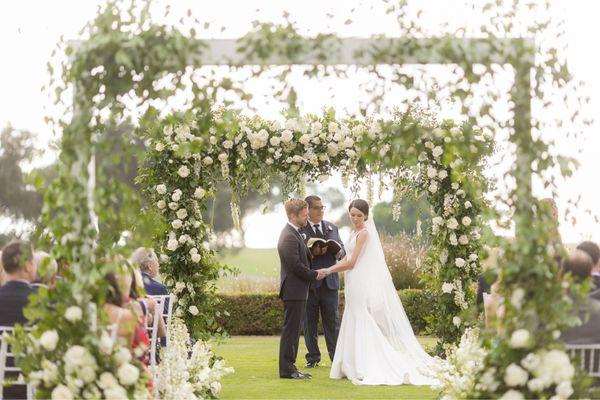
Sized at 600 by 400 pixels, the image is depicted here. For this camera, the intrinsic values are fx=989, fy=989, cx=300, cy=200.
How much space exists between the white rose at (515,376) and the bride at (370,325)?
4.52m

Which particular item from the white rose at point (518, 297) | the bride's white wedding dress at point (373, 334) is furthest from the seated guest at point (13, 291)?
the bride's white wedding dress at point (373, 334)

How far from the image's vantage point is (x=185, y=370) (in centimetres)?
720

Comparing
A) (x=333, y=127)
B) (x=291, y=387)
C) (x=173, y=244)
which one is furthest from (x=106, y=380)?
(x=333, y=127)

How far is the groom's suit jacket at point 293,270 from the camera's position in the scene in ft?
30.2

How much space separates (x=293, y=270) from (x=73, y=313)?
466 centimetres

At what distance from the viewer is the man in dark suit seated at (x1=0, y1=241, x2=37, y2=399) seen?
17.2 ft

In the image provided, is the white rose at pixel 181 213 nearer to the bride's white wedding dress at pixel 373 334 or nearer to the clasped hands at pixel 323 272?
the clasped hands at pixel 323 272

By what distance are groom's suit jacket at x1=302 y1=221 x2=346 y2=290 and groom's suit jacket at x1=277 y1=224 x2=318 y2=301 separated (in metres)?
1.01

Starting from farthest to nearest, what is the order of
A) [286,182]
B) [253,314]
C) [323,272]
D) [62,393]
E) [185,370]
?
[253,314] < [286,182] < [323,272] < [185,370] < [62,393]

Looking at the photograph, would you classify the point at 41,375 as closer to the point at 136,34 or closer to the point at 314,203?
the point at 136,34

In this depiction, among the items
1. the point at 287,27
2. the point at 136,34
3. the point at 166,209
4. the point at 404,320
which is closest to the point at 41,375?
the point at 136,34

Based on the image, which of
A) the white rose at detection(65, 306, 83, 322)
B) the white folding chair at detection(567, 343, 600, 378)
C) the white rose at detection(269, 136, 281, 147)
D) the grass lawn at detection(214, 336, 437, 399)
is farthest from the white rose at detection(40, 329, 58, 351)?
the white rose at detection(269, 136, 281, 147)

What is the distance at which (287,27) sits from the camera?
4750mm

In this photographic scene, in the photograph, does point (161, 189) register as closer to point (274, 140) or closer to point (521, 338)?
point (274, 140)
